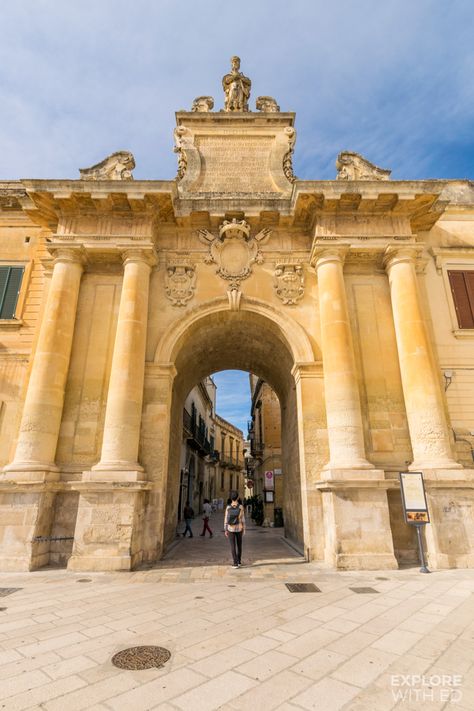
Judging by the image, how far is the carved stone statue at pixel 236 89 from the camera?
13.6m

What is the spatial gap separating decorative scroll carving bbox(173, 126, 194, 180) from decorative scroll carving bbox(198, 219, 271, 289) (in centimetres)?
261

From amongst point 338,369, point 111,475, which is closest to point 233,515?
point 111,475

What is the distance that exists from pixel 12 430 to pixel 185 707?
9250mm

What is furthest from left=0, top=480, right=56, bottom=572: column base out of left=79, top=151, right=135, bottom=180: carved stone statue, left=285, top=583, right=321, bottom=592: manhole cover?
left=79, top=151, right=135, bottom=180: carved stone statue

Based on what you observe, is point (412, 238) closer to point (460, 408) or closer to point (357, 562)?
point (460, 408)

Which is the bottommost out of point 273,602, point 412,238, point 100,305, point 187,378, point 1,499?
point 273,602

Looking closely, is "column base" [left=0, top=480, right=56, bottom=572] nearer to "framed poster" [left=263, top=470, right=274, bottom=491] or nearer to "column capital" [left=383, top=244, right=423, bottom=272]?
"column capital" [left=383, top=244, right=423, bottom=272]

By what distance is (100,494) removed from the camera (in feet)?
27.3

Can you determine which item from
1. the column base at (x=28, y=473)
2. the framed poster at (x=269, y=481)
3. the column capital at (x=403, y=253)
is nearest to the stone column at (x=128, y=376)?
the column base at (x=28, y=473)

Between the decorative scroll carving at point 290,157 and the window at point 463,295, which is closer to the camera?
the window at point 463,295

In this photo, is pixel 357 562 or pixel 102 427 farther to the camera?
pixel 102 427

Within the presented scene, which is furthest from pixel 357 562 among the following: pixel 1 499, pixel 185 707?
pixel 1 499

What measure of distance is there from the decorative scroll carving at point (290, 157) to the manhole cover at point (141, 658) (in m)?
12.1

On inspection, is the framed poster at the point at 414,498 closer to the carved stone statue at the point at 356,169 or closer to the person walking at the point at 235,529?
the person walking at the point at 235,529
